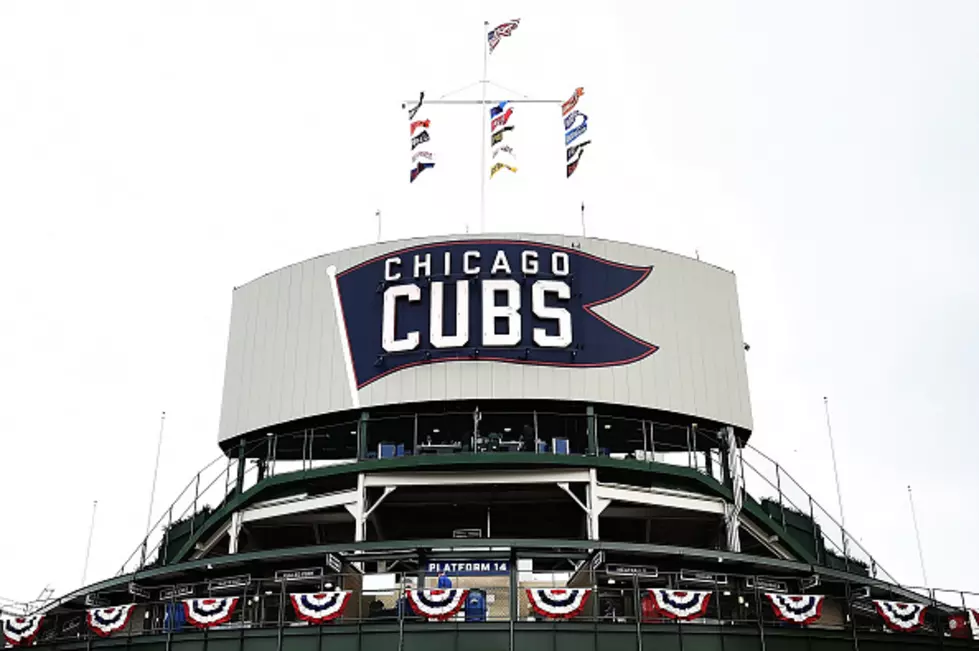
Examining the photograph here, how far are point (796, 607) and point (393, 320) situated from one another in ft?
55.8

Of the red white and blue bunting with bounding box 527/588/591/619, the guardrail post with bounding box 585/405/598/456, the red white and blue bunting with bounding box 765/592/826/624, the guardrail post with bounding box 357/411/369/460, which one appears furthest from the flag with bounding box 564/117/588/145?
the red white and blue bunting with bounding box 527/588/591/619

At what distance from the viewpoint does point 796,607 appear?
31.5m

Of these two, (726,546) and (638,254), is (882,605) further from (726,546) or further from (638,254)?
(638,254)

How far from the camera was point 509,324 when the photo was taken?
129ft

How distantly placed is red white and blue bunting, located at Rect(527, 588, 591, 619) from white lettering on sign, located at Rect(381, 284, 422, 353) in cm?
1220

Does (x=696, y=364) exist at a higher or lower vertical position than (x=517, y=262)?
lower

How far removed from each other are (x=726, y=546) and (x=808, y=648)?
760cm

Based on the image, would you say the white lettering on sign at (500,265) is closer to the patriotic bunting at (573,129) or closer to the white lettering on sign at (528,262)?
the white lettering on sign at (528,262)

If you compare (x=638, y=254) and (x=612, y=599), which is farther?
(x=638, y=254)

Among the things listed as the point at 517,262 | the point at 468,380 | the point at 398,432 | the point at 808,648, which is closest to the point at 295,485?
the point at 398,432

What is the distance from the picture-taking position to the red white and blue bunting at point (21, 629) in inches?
1387

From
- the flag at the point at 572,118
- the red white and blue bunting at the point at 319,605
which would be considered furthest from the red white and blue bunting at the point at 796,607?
the flag at the point at 572,118

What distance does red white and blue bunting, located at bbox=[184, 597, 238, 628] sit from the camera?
3164cm

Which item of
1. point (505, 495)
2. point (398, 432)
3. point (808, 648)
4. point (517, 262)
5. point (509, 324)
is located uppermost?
point (517, 262)
